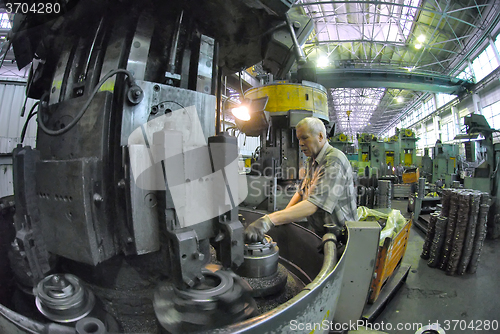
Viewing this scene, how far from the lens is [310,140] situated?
190cm

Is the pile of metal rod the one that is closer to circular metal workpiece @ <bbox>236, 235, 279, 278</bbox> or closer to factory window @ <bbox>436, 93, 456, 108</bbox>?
circular metal workpiece @ <bbox>236, 235, 279, 278</bbox>

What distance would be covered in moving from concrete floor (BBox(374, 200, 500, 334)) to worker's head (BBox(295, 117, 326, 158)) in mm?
1611

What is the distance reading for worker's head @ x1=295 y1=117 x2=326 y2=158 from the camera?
6.20 feet

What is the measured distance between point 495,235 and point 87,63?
586 cm

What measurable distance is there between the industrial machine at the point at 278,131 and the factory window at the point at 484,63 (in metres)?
10.0

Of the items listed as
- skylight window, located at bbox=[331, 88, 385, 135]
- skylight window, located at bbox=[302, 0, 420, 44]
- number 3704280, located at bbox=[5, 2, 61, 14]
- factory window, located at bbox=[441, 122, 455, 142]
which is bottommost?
number 3704280, located at bbox=[5, 2, 61, 14]

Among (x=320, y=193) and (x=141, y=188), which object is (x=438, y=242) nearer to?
(x=320, y=193)

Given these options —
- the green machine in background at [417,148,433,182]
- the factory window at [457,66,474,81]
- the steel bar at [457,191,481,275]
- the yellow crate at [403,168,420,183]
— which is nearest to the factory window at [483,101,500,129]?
the factory window at [457,66,474,81]

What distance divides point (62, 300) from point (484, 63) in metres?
15.1

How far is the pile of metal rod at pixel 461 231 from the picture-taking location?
2.81m

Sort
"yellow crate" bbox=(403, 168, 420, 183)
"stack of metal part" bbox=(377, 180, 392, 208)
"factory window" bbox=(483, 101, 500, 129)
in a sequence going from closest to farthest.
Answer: "stack of metal part" bbox=(377, 180, 392, 208), "yellow crate" bbox=(403, 168, 420, 183), "factory window" bbox=(483, 101, 500, 129)

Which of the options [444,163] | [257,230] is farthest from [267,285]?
[444,163]

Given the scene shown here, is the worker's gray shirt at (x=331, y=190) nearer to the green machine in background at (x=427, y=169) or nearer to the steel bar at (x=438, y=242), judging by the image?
the steel bar at (x=438, y=242)

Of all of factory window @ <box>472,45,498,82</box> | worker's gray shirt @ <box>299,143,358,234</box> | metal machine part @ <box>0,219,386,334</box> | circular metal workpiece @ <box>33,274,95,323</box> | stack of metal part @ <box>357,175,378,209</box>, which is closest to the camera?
metal machine part @ <box>0,219,386,334</box>
